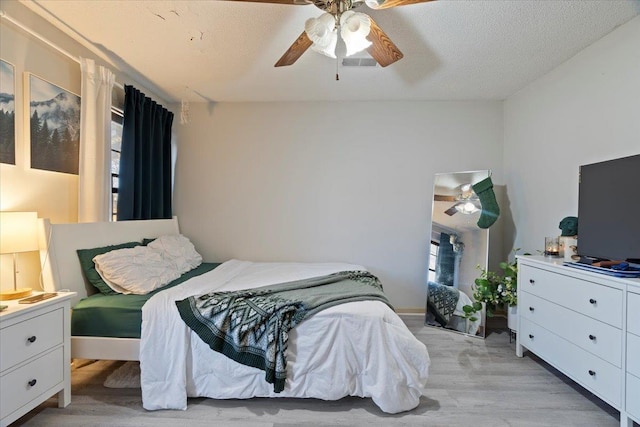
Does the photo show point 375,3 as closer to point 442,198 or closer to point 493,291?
point 442,198

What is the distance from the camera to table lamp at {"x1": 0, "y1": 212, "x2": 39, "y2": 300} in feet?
5.36

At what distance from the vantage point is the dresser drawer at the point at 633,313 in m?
1.56

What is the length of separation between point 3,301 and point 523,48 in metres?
3.83

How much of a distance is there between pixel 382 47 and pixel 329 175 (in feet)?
5.88

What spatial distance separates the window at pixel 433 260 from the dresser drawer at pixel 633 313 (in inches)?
69.5

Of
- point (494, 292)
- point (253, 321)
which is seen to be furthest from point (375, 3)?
point (494, 292)

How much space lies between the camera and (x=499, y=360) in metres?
2.48

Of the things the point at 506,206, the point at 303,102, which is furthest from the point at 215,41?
the point at 506,206

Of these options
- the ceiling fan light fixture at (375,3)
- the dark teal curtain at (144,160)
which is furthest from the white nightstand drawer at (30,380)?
the ceiling fan light fixture at (375,3)

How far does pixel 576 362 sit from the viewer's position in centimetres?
193

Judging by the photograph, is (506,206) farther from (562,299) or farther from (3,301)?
(3,301)

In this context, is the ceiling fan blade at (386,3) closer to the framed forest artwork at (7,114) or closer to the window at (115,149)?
the framed forest artwork at (7,114)

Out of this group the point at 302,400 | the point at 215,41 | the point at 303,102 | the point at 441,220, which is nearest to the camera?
the point at 302,400

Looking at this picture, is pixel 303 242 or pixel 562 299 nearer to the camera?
pixel 562 299
